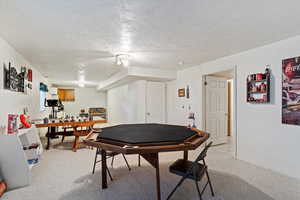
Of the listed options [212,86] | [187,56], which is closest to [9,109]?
[187,56]

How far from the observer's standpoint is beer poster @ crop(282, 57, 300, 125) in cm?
249

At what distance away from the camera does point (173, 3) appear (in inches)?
66.0

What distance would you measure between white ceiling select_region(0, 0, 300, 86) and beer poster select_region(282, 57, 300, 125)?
0.47m

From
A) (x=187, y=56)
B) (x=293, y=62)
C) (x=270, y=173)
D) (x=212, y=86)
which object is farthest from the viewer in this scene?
(x=212, y=86)

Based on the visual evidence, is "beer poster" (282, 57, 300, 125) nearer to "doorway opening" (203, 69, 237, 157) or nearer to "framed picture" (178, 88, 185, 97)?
"doorway opening" (203, 69, 237, 157)

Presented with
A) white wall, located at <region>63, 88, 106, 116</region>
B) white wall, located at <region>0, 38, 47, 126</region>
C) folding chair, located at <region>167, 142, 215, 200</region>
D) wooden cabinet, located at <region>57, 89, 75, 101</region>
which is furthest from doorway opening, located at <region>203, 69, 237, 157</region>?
wooden cabinet, located at <region>57, 89, 75, 101</region>

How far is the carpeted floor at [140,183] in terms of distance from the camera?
6.78 ft

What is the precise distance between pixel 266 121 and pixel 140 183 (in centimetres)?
254

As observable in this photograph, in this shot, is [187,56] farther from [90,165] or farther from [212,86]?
[90,165]

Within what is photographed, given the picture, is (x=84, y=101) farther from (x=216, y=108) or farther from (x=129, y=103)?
(x=216, y=108)

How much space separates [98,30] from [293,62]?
3.11 metres

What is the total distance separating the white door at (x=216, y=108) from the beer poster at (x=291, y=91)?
5.96 feet

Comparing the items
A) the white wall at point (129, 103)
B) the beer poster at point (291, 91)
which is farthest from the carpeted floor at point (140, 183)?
the white wall at point (129, 103)

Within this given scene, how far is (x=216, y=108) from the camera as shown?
451cm
